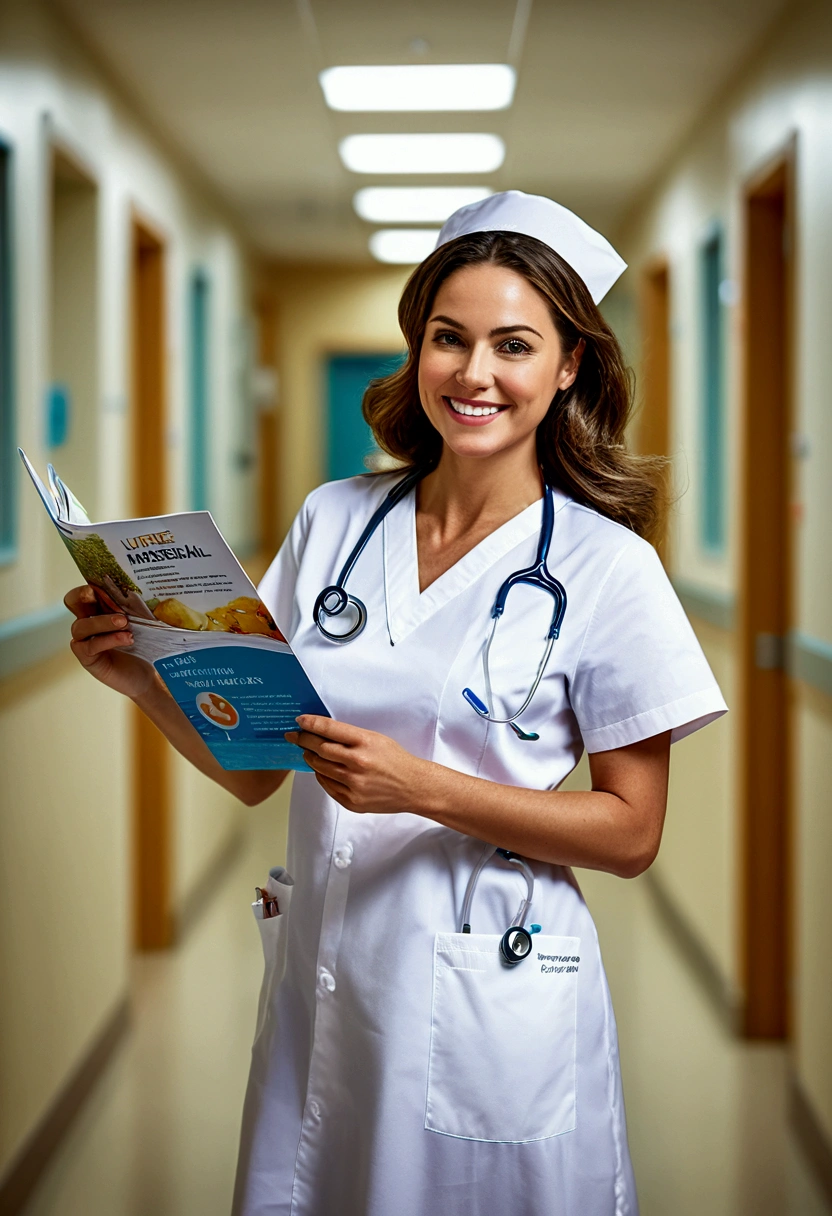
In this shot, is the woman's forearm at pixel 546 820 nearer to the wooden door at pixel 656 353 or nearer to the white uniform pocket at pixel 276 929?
the white uniform pocket at pixel 276 929

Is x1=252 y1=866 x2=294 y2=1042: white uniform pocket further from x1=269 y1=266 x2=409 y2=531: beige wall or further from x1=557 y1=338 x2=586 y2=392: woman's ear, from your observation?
x1=269 y1=266 x2=409 y2=531: beige wall

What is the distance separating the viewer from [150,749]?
3.56 metres

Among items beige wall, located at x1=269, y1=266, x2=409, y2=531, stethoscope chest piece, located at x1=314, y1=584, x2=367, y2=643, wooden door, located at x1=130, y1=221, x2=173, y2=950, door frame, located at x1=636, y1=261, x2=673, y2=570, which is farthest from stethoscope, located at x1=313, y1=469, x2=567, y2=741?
beige wall, located at x1=269, y1=266, x2=409, y2=531

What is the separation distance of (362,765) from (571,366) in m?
0.49

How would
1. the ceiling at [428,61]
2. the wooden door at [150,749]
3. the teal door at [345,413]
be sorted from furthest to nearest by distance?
the teal door at [345,413], the wooden door at [150,749], the ceiling at [428,61]

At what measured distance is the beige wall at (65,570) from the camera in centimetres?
226

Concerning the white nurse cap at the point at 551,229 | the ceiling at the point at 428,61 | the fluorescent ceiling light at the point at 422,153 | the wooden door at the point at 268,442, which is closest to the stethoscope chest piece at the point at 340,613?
the white nurse cap at the point at 551,229

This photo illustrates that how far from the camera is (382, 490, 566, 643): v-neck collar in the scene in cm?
128

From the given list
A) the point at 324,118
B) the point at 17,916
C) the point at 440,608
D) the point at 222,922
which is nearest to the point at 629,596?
the point at 440,608

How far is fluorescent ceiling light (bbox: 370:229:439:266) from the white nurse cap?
3.75 meters

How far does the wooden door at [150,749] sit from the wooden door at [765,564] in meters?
1.62

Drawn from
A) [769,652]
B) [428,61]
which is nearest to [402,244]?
[428,61]

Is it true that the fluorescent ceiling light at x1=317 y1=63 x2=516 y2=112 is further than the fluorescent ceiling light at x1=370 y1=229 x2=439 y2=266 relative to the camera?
No

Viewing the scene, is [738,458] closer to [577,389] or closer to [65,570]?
[65,570]
